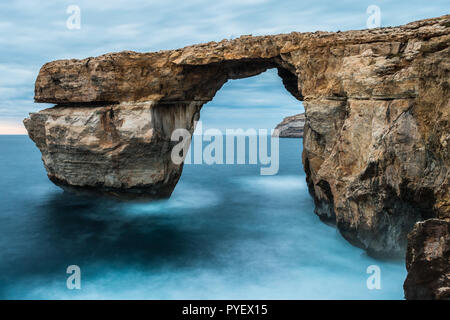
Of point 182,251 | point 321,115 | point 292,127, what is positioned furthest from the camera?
point 292,127

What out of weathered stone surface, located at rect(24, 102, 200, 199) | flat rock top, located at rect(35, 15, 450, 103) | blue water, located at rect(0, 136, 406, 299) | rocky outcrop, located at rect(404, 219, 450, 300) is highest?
flat rock top, located at rect(35, 15, 450, 103)

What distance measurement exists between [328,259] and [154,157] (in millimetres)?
9024

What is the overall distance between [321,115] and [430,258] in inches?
230

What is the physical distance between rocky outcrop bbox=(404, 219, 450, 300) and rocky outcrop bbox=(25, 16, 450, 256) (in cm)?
97

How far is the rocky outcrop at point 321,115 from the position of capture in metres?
9.12

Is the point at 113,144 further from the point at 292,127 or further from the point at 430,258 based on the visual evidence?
the point at 292,127

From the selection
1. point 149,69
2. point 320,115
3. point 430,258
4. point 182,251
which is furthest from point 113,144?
point 430,258

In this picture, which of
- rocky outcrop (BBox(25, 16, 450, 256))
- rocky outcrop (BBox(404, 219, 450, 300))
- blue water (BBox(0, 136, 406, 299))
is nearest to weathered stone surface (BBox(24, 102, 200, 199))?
rocky outcrop (BBox(25, 16, 450, 256))

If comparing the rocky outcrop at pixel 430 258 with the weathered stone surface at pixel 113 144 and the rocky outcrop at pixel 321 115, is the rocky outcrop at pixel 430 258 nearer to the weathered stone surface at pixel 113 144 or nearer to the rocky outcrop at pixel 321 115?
the rocky outcrop at pixel 321 115

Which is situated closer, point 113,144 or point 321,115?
point 321,115

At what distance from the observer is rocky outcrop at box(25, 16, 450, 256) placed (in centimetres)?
912

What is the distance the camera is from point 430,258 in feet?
25.9

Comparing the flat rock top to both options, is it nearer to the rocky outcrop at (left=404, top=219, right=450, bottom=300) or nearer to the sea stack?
the sea stack

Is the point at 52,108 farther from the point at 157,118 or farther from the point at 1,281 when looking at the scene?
the point at 1,281
